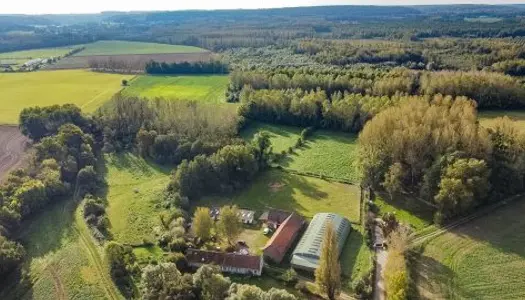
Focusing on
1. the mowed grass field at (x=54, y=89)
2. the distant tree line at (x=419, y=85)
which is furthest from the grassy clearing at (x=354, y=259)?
the mowed grass field at (x=54, y=89)

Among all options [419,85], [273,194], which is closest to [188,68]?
[419,85]

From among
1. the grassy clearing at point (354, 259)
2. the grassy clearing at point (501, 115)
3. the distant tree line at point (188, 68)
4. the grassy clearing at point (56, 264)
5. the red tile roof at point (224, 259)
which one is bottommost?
the grassy clearing at point (56, 264)

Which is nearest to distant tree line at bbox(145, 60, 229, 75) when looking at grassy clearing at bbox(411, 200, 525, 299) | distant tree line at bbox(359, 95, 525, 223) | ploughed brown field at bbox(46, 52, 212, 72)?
ploughed brown field at bbox(46, 52, 212, 72)

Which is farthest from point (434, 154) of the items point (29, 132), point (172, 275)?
point (29, 132)

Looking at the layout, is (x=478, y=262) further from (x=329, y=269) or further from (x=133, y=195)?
(x=133, y=195)

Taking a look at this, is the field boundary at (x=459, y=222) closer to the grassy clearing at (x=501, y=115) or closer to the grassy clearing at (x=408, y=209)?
the grassy clearing at (x=408, y=209)

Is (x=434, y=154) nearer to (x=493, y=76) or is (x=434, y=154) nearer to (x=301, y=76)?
(x=493, y=76)
